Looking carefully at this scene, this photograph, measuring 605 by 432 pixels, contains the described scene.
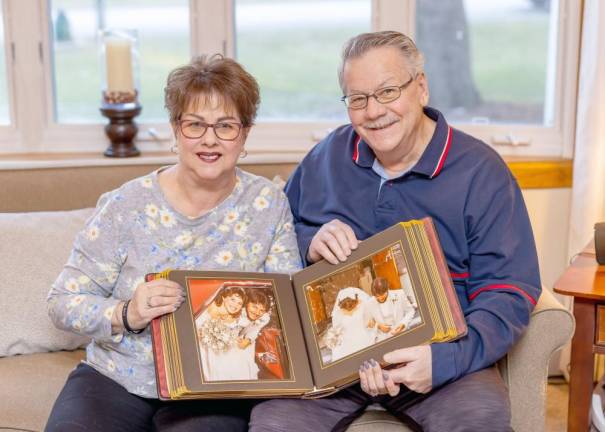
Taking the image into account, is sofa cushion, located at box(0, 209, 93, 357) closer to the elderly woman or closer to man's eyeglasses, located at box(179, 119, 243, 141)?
the elderly woman

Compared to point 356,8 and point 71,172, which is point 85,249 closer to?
point 71,172

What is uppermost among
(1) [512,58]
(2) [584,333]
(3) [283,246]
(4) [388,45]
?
(4) [388,45]

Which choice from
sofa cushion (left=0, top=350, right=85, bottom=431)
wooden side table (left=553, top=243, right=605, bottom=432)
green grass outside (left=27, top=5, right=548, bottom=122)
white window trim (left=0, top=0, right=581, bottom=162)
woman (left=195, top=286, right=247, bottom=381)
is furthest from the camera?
green grass outside (left=27, top=5, right=548, bottom=122)

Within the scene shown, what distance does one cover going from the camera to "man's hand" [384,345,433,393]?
1.71m

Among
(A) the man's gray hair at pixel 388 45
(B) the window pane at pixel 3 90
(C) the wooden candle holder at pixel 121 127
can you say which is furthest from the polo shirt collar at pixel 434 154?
(B) the window pane at pixel 3 90

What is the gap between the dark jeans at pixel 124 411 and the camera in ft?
5.74

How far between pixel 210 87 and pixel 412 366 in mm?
732

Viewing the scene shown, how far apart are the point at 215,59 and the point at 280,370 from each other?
0.70 metres

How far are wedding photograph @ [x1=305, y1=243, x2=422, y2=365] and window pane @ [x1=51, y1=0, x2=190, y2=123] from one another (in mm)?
1482

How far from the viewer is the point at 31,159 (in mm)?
2795

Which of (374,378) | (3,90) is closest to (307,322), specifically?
(374,378)

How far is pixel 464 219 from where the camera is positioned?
1.93m

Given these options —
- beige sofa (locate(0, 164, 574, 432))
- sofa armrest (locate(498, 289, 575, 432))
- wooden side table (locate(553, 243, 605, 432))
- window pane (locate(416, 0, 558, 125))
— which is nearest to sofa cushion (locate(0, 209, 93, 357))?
beige sofa (locate(0, 164, 574, 432))

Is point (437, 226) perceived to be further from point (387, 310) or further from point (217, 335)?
point (217, 335)
